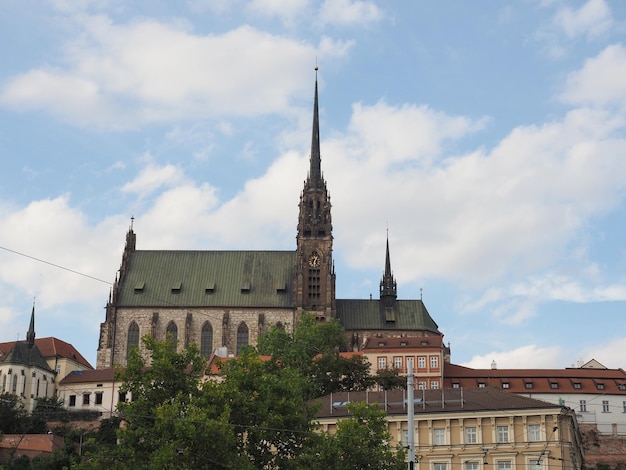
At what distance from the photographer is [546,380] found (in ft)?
367

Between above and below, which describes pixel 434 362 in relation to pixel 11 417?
above

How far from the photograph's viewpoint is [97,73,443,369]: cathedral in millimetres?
132625

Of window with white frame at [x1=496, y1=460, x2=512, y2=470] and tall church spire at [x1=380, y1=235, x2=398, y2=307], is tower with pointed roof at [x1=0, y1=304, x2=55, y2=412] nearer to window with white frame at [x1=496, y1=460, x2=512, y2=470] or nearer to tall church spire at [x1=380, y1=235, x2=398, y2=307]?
tall church spire at [x1=380, y1=235, x2=398, y2=307]

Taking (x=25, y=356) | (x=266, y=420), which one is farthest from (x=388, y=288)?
(x=266, y=420)

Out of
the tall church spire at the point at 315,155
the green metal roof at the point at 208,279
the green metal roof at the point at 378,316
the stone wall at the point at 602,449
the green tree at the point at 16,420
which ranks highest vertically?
the tall church spire at the point at 315,155

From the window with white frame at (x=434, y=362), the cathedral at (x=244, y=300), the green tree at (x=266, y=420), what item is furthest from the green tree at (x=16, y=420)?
the green tree at (x=266, y=420)

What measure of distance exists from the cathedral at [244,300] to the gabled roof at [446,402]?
56223mm

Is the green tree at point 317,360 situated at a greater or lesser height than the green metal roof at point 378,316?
lesser

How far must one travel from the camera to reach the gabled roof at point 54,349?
125637mm

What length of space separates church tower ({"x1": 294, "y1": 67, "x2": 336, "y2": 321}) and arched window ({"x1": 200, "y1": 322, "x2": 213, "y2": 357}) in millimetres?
10577

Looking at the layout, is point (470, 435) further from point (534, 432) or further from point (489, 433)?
point (534, 432)

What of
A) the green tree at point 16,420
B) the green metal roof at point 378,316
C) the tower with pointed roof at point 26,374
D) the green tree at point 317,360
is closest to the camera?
the green tree at point 317,360

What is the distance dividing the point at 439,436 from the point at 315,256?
69.4 m

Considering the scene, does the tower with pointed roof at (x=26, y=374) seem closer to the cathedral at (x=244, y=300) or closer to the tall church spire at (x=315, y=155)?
the cathedral at (x=244, y=300)
